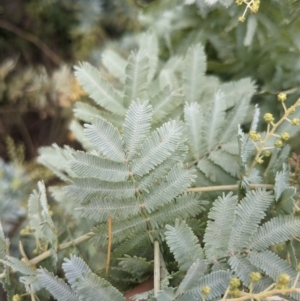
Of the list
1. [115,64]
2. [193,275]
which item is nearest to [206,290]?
[193,275]

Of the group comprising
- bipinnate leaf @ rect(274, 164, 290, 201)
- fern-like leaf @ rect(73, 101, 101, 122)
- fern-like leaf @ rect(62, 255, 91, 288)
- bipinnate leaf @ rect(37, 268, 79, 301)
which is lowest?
bipinnate leaf @ rect(37, 268, 79, 301)

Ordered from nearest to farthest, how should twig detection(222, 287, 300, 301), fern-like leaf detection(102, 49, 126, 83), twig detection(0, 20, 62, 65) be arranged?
twig detection(222, 287, 300, 301) → fern-like leaf detection(102, 49, 126, 83) → twig detection(0, 20, 62, 65)

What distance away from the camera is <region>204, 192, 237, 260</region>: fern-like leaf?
1.68 ft

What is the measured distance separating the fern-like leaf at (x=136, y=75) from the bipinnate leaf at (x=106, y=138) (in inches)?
7.0

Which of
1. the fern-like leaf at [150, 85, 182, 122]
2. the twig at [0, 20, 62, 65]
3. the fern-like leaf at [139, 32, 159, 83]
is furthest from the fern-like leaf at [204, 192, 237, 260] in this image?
the twig at [0, 20, 62, 65]

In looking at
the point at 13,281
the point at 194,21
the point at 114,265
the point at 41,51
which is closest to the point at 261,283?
Answer: the point at 114,265

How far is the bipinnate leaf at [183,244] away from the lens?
0.51 meters

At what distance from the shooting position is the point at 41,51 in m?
1.51

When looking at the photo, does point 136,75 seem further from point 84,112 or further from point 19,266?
point 19,266

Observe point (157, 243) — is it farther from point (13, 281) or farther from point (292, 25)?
point (292, 25)

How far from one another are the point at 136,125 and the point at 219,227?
0.17 metres

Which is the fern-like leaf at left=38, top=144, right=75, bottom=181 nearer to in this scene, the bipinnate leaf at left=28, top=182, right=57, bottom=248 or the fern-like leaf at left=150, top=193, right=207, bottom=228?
the bipinnate leaf at left=28, top=182, right=57, bottom=248

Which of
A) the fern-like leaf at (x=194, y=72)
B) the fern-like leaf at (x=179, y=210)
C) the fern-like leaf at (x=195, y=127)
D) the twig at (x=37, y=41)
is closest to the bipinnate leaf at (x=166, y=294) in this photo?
the fern-like leaf at (x=179, y=210)

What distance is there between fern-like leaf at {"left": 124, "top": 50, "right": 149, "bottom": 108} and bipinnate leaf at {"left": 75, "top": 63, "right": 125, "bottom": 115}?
0.02 meters
